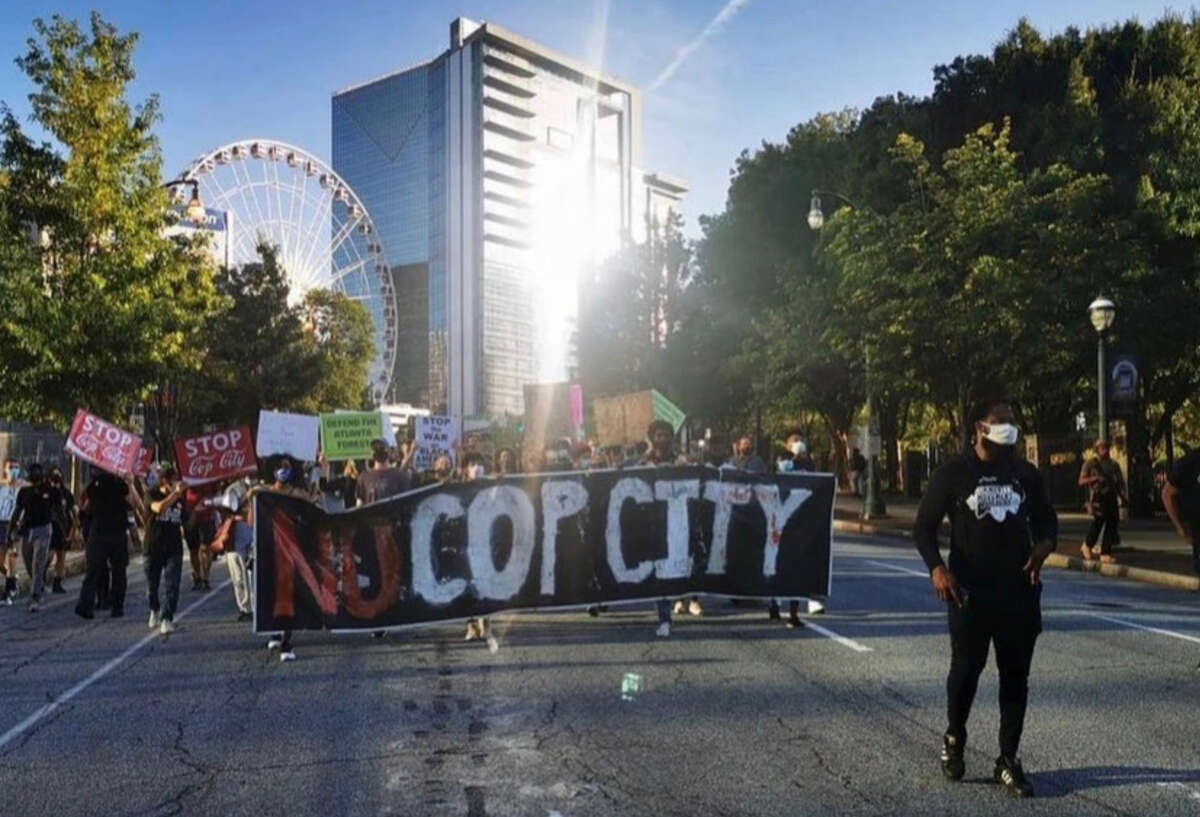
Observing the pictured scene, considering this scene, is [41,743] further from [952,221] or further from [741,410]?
[741,410]

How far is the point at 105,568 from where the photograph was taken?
13.7 m

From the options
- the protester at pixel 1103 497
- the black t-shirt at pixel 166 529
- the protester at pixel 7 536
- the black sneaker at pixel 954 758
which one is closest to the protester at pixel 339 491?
the black t-shirt at pixel 166 529

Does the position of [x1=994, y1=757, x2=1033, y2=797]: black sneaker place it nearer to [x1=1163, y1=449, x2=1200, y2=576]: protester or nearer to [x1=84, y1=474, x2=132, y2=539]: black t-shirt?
[x1=1163, y1=449, x2=1200, y2=576]: protester

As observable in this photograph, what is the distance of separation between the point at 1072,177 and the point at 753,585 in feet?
63.3

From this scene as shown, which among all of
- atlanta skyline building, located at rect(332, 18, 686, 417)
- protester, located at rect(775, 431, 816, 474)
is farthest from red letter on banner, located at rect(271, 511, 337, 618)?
atlanta skyline building, located at rect(332, 18, 686, 417)

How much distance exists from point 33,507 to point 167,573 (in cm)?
330

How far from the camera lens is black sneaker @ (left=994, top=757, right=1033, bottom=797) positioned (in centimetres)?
580

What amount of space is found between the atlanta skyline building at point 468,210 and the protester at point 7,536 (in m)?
127

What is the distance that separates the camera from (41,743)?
23.9 ft

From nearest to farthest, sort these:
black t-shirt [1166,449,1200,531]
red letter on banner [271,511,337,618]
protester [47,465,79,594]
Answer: black t-shirt [1166,449,1200,531], red letter on banner [271,511,337,618], protester [47,465,79,594]

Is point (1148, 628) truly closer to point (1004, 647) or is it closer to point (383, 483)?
point (1004, 647)

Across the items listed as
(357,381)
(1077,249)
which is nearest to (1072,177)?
(1077,249)

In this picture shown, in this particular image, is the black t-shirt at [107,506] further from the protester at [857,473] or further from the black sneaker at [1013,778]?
the protester at [857,473]

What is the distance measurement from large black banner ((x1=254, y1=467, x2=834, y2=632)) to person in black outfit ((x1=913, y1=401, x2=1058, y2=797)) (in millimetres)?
5854
